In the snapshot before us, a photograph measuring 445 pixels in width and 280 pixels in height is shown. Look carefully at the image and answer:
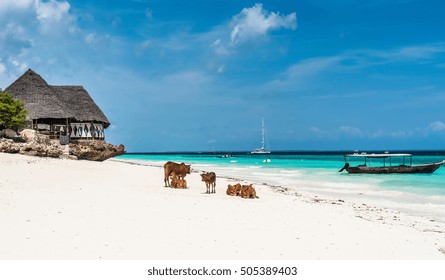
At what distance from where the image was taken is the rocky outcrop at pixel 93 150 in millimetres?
31250

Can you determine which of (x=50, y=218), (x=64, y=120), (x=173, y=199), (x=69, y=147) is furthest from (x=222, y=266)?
(x=64, y=120)

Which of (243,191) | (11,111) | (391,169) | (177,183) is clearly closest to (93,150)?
(11,111)

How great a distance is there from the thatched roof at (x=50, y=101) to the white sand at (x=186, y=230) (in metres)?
21.5

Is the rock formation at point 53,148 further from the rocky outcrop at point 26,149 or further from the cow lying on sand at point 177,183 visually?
the cow lying on sand at point 177,183

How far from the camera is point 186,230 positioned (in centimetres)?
837

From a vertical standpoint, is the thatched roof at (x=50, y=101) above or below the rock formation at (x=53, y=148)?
above

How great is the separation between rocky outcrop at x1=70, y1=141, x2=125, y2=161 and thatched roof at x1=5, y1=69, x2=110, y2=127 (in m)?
2.85

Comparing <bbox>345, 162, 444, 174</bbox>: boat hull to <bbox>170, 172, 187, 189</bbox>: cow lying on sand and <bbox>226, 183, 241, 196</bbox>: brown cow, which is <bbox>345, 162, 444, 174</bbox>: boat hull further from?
<bbox>226, 183, 241, 196</bbox>: brown cow

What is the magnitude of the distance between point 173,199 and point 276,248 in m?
5.91

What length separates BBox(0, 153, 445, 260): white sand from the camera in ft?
22.7

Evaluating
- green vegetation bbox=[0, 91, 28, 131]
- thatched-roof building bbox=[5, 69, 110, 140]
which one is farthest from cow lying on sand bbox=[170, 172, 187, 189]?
thatched-roof building bbox=[5, 69, 110, 140]

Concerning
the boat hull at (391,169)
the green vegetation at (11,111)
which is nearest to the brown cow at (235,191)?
the green vegetation at (11,111)

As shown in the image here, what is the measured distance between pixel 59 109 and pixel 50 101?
4.20 ft

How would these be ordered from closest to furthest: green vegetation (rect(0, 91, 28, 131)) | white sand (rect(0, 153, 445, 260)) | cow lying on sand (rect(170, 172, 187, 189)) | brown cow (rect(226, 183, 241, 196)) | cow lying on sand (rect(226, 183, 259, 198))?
white sand (rect(0, 153, 445, 260)) < cow lying on sand (rect(226, 183, 259, 198)) < brown cow (rect(226, 183, 241, 196)) < cow lying on sand (rect(170, 172, 187, 189)) < green vegetation (rect(0, 91, 28, 131))
